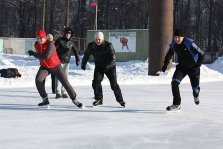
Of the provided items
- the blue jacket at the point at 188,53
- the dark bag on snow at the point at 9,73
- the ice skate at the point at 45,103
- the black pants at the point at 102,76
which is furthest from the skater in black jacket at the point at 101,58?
the dark bag on snow at the point at 9,73

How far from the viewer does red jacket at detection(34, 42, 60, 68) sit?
771 cm

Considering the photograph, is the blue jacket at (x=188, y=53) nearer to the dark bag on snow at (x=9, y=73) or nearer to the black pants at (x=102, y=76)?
the black pants at (x=102, y=76)

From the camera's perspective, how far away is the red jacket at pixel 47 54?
303 inches

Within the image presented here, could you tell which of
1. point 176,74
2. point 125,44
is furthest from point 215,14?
point 176,74

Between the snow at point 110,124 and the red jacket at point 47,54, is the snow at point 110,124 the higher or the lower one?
the lower one

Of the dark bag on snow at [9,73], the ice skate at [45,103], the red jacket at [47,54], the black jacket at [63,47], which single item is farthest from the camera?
the dark bag on snow at [9,73]

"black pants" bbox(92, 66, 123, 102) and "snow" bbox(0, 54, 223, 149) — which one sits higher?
"black pants" bbox(92, 66, 123, 102)

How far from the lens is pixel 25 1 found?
66.0 metres

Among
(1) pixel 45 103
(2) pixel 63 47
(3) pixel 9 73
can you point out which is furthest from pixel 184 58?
(3) pixel 9 73

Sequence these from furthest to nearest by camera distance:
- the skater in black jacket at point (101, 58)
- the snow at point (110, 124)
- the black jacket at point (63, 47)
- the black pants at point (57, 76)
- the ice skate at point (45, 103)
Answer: the black jacket at point (63, 47), the ice skate at point (45, 103), the skater in black jacket at point (101, 58), the black pants at point (57, 76), the snow at point (110, 124)

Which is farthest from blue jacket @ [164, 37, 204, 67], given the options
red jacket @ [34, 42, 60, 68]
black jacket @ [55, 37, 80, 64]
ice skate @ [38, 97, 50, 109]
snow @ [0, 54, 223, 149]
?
black jacket @ [55, 37, 80, 64]

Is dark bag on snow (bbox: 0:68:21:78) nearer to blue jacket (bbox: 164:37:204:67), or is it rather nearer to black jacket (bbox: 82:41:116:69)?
black jacket (bbox: 82:41:116:69)

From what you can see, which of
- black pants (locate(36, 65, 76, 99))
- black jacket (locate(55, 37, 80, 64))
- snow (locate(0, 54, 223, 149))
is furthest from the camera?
black jacket (locate(55, 37, 80, 64))

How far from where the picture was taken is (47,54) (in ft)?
25.2
